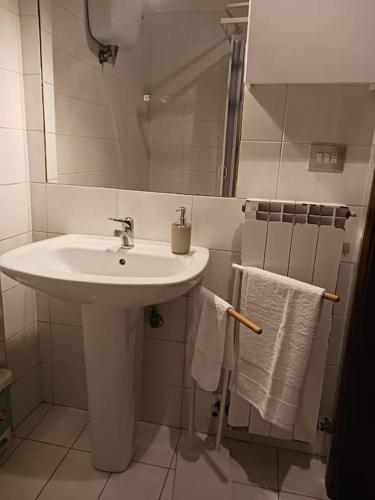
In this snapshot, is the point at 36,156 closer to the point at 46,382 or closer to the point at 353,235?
the point at 46,382

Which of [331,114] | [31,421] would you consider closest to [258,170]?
[331,114]

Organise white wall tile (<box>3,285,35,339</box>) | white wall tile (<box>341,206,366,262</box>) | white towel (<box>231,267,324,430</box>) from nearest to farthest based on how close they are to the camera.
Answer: white towel (<box>231,267,324,430</box>) → white wall tile (<box>341,206,366,262</box>) → white wall tile (<box>3,285,35,339</box>)

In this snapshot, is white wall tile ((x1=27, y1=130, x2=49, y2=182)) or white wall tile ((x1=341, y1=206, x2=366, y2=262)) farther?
white wall tile ((x1=27, y1=130, x2=49, y2=182))

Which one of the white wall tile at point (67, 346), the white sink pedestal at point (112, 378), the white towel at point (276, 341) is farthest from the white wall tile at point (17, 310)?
the white towel at point (276, 341)

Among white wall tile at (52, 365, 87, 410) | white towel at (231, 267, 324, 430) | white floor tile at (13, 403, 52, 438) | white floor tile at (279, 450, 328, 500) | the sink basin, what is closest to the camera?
the sink basin

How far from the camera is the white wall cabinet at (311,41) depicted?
979 mm

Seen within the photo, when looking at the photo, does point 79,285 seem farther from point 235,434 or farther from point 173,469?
point 235,434

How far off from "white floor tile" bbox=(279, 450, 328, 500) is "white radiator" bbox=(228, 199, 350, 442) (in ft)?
1.20

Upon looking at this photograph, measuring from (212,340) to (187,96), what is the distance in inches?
38.7

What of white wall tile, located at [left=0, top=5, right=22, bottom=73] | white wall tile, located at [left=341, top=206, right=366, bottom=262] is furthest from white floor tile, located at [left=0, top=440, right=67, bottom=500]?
white wall tile, located at [left=0, top=5, right=22, bottom=73]

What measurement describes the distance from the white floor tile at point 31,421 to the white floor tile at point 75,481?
0.25 metres

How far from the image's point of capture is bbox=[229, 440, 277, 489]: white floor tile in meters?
1.39

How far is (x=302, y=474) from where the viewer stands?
1.42 metres

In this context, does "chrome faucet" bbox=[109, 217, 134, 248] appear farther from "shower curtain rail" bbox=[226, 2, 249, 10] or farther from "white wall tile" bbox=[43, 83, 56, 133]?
"shower curtain rail" bbox=[226, 2, 249, 10]
